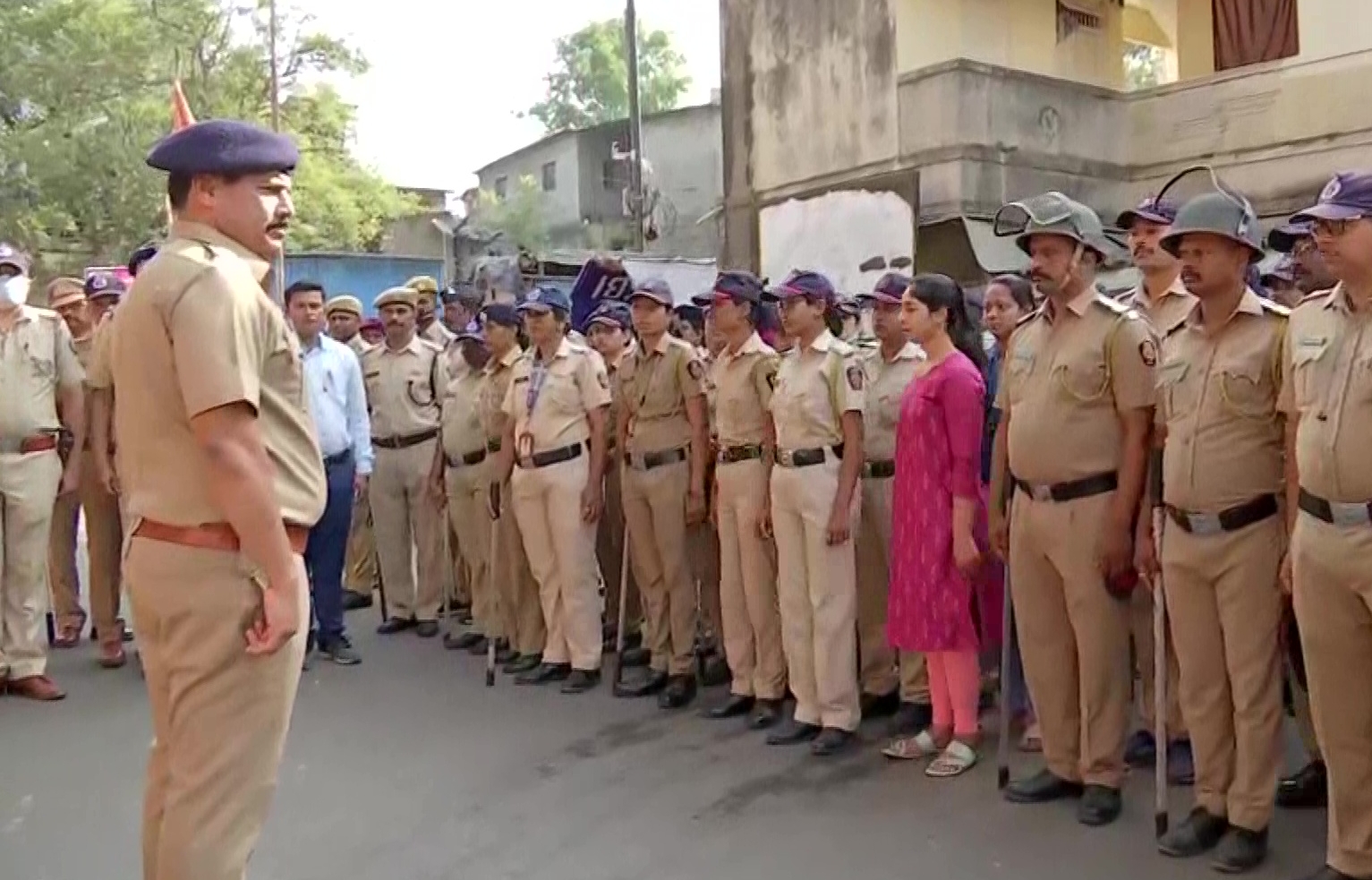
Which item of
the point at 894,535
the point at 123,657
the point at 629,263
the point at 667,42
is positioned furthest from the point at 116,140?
the point at 667,42

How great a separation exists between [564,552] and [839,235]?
7.58m

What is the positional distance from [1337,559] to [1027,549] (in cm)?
110

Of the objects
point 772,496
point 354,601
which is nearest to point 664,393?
point 772,496

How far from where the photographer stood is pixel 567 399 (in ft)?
21.1

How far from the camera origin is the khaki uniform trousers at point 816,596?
5242 millimetres

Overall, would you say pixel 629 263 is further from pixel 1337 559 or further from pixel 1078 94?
pixel 1337 559

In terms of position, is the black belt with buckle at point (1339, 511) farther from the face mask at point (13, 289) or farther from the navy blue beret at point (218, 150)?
the face mask at point (13, 289)

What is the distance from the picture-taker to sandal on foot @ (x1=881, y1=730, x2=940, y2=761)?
5.13 metres

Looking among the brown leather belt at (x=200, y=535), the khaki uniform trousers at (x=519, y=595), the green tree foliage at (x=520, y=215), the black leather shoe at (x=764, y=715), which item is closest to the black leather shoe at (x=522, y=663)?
the khaki uniform trousers at (x=519, y=595)

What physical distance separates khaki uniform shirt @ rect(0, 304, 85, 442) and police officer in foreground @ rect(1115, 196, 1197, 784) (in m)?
4.83

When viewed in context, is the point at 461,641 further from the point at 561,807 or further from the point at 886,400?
the point at 886,400

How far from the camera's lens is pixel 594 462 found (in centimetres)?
644

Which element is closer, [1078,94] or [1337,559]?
[1337,559]

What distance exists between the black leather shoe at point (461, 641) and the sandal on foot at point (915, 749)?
9.89ft
